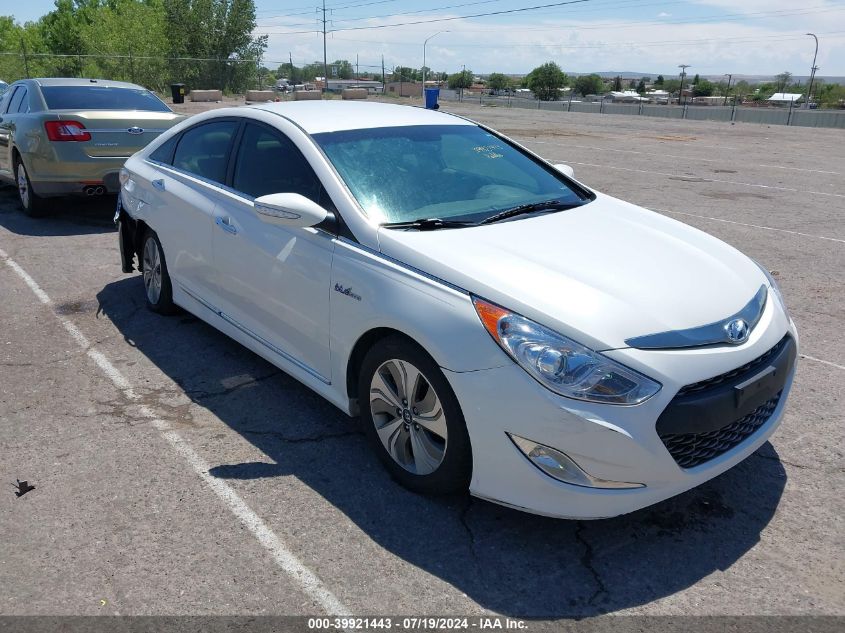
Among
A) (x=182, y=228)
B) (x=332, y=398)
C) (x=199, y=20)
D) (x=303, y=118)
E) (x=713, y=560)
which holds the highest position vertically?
(x=199, y=20)

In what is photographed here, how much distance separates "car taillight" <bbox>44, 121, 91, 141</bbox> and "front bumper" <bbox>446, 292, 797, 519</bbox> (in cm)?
739

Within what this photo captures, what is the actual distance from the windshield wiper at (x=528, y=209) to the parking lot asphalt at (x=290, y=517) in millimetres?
1387

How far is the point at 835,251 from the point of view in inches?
318

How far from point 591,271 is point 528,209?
2.99ft

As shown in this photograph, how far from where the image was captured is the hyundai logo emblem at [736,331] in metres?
3.01

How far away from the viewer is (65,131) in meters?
8.56

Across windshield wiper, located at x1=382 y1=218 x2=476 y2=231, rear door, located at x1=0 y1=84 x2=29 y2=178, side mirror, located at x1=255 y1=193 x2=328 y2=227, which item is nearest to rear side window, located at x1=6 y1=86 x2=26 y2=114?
rear door, located at x1=0 y1=84 x2=29 y2=178

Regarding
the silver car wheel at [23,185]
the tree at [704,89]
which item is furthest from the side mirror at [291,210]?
the tree at [704,89]

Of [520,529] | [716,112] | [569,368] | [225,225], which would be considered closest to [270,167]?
[225,225]

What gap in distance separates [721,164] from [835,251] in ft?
30.1

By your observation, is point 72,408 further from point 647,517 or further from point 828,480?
point 828,480

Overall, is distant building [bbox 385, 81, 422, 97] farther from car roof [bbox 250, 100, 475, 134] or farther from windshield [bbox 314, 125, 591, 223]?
windshield [bbox 314, 125, 591, 223]

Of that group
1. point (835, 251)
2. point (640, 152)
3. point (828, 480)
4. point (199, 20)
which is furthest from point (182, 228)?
point (199, 20)

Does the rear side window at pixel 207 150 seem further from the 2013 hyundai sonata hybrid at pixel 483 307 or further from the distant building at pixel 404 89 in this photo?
the distant building at pixel 404 89
